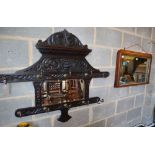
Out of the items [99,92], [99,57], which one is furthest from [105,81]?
[99,57]

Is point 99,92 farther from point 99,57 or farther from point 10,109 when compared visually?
point 10,109

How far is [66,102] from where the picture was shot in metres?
1.22

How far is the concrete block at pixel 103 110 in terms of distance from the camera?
1450 mm

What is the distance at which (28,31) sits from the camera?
99 cm

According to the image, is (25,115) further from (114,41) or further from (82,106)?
(114,41)

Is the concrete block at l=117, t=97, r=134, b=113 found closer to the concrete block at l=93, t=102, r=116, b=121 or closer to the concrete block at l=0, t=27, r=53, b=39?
the concrete block at l=93, t=102, r=116, b=121

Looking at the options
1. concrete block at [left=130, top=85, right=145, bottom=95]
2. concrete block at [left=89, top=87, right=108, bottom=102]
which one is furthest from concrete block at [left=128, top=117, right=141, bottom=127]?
concrete block at [left=89, top=87, right=108, bottom=102]

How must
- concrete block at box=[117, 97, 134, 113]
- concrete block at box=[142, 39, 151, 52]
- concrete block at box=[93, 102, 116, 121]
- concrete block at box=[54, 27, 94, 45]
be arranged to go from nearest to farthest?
concrete block at box=[54, 27, 94, 45] < concrete block at box=[93, 102, 116, 121] < concrete block at box=[117, 97, 134, 113] < concrete block at box=[142, 39, 151, 52]

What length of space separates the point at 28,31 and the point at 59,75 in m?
0.39

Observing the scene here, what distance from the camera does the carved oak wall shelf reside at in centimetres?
104

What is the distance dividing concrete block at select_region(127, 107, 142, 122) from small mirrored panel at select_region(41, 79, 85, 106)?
86 cm

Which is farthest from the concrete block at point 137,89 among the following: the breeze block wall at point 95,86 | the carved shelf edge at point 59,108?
the carved shelf edge at point 59,108
